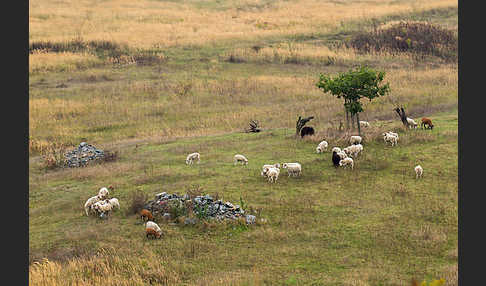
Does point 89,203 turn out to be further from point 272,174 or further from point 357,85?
point 357,85

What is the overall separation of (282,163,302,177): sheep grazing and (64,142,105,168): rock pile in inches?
429

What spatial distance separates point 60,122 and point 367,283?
3057cm

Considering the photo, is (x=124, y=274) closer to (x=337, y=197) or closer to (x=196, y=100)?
(x=337, y=197)

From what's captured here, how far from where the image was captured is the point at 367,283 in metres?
14.3

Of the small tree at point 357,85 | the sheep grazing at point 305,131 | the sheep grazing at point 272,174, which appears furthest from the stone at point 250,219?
the sheep grazing at point 305,131

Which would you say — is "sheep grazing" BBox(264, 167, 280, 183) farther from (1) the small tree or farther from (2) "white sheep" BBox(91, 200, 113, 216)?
(1) the small tree

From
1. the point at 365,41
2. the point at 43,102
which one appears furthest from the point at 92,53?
the point at 365,41

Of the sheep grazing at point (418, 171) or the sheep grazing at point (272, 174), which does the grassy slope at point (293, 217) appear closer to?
the sheep grazing at point (418, 171)

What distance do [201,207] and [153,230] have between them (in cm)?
215

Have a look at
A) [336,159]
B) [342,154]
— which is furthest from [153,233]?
[342,154]

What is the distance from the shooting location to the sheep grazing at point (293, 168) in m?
23.4

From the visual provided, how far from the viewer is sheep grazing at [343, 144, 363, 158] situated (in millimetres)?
25359

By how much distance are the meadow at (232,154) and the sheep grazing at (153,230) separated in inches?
14.6

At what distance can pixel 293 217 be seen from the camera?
19.1 metres
